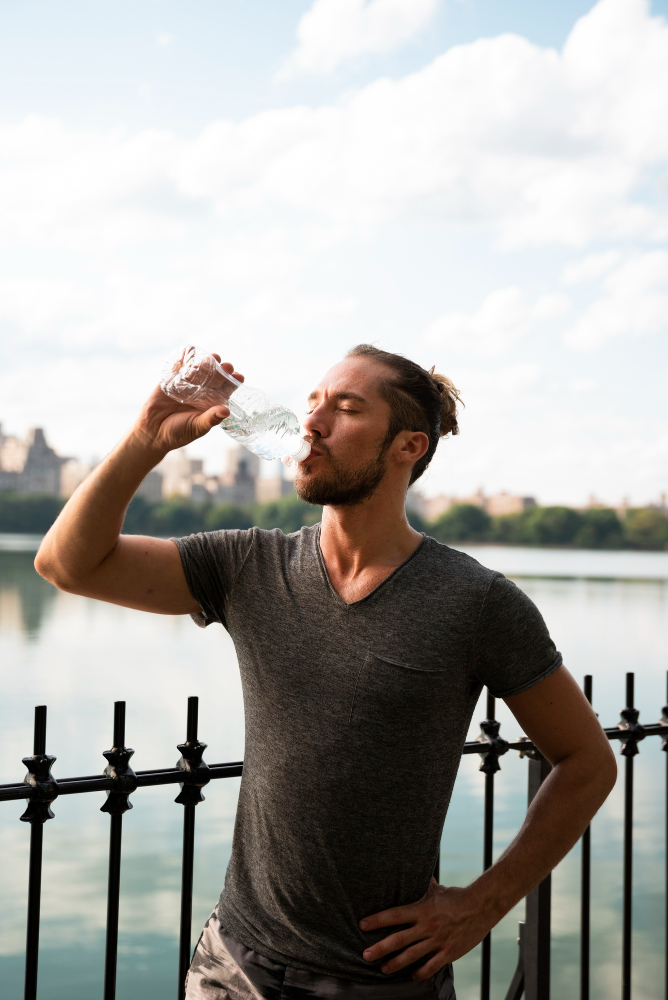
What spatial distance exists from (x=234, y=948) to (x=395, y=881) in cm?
33

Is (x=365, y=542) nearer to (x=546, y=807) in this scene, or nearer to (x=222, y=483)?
(x=546, y=807)

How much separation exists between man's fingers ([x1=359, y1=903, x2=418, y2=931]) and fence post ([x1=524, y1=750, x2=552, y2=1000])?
0.96 meters

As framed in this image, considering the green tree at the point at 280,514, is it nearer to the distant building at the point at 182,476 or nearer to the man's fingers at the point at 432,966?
the distant building at the point at 182,476

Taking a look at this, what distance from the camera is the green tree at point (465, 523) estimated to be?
211 feet

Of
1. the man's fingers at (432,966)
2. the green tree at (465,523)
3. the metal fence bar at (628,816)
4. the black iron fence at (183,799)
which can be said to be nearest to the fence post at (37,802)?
the black iron fence at (183,799)

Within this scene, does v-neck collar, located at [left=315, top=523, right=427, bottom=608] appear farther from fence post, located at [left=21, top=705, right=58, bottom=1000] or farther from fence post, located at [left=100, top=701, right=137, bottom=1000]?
fence post, located at [left=21, top=705, right=58, bottom=1000]

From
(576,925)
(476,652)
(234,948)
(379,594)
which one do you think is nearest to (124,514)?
(379,594)

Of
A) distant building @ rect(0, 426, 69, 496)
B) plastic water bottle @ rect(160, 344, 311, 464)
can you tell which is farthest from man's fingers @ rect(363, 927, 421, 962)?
distant building @ rect(0, 426, 69, 496)

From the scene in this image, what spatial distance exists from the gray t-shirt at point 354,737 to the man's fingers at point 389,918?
0.02 m

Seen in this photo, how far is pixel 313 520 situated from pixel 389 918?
48690 millimetres

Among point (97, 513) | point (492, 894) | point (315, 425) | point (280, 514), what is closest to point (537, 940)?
point (492, 894)

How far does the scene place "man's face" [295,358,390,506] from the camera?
1.84m

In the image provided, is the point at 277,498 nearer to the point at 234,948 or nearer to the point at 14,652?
the point at 14,652

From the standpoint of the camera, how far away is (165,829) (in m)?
10.5
